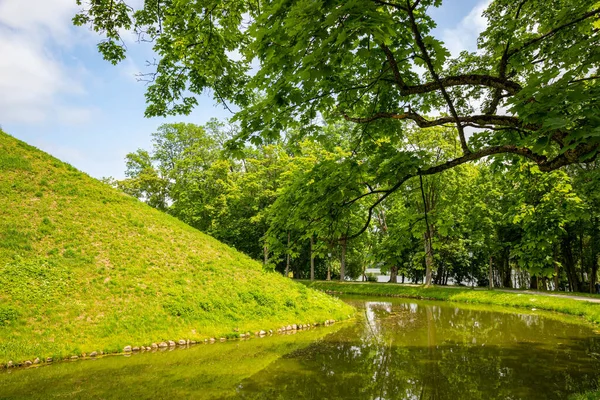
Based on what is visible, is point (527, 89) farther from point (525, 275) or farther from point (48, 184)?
point (525, 275)

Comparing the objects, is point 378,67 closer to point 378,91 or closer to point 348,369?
point 378,91

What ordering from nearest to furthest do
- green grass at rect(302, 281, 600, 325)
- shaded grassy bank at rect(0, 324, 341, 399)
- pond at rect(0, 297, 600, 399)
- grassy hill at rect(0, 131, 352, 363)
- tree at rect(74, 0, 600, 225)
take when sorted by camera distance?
tree at rect(74, 0, 600, 225) < shaded grassy bank at rect(0, 324, 341, 399) < pond at rect(0, 297, 600, 399) < grassy hill at rect(0, 131, 352, 363) < green grass at rect(302, 281, 600, 325)

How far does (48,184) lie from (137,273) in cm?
876

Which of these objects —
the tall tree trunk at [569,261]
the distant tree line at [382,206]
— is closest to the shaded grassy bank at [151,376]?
the distant tree line at [382,206]

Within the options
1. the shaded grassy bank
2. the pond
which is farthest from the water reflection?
the shaded grassy bank

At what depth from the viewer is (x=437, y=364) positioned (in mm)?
11211

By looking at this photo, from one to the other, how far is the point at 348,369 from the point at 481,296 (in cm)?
2266

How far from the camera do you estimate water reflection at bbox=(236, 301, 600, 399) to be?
893 centimetres

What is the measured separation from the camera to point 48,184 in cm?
2022

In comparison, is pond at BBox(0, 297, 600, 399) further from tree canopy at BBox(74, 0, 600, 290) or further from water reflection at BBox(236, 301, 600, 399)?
tree canopy at BBox(74, 0, 600, 290)

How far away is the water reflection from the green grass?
4310mm

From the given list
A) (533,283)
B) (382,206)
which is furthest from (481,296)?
(533,283)

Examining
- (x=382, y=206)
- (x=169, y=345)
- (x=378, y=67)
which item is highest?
(x=382, y=206)

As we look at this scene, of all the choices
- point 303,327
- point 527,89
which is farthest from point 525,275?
point 527,89
